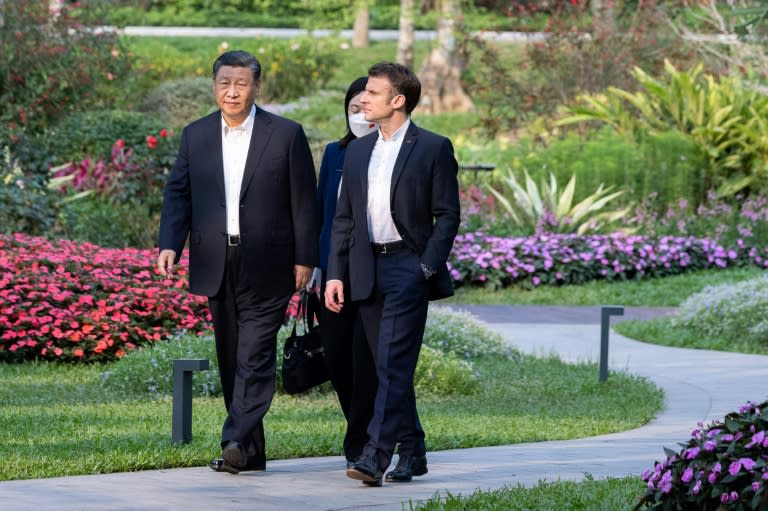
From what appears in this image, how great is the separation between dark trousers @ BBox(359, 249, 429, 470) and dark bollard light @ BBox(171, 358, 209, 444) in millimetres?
1058

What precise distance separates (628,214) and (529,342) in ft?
21.8

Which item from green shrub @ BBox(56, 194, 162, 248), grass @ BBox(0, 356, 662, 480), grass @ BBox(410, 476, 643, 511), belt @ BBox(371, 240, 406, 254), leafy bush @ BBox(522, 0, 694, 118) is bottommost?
grass @ BBox(0, 356, 662, 480)

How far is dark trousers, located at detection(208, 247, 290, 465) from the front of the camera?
6500mm

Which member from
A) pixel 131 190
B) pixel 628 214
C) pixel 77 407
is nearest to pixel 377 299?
pixel 77 407

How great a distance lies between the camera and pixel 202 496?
230 inches

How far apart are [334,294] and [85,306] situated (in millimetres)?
5206

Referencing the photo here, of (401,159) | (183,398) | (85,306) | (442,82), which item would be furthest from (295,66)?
(401,159)

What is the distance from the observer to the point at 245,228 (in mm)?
6520

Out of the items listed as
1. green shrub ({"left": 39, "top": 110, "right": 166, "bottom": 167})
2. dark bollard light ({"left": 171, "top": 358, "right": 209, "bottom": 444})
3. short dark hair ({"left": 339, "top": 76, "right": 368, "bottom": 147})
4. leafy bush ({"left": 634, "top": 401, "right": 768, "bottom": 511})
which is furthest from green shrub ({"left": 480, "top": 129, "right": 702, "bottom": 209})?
leafy bush ({"left": 634, "top": 401, "right": 768, "bottom": 511})

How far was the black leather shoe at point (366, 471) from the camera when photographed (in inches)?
243

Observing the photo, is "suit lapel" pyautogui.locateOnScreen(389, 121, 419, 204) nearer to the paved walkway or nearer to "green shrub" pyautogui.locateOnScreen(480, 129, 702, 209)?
the paved walkway

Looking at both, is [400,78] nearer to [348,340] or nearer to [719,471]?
[348,340]

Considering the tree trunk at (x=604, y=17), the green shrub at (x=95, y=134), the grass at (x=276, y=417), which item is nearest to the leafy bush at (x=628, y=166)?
the tree trunk at (x=604, y=17)

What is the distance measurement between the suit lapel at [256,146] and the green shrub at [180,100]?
19.5 m
